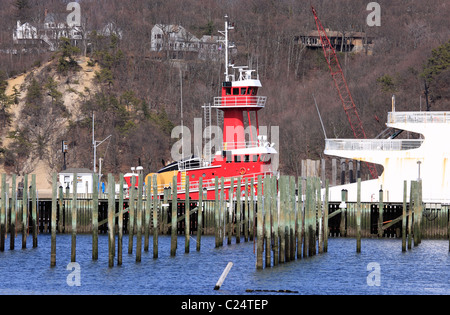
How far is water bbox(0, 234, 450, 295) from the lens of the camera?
42.7 meters

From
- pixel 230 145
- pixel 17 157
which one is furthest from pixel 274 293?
pixel 17 157

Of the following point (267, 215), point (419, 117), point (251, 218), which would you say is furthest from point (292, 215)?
point (419, 117)

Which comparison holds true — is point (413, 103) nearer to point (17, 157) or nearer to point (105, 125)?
point (105, 125)

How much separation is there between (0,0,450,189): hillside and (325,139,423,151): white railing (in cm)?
3060

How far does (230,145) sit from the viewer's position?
215 ft

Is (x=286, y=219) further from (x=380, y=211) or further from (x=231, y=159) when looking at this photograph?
(x=231, y=159)

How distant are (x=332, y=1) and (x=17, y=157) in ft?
185

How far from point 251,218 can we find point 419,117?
38.9ft

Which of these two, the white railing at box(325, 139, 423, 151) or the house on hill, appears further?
the house on hill

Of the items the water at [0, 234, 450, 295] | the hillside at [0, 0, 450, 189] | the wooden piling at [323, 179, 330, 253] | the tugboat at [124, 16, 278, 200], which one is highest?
the hillside at [0, 0, 450, 189]

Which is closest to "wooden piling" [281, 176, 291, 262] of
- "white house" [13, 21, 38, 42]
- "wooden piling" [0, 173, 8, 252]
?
"wooden piling" [0, 173, 8, 252]

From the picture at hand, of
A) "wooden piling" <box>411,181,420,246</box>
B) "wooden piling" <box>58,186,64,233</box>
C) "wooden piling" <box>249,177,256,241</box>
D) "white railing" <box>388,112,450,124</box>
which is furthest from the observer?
"wooden piling" <box>58,186,64,233</box>

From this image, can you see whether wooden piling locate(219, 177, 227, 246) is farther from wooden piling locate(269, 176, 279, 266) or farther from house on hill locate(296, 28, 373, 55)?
house on hill locate(296, 28, 373, 55)
